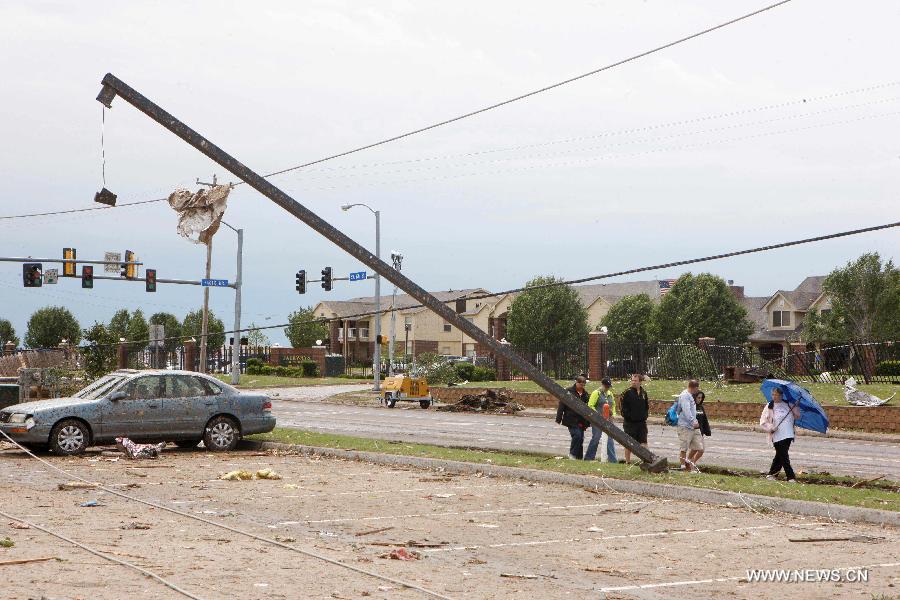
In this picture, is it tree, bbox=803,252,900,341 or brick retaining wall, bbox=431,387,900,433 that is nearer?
brick retaining wall, bbox=431,387,900,433

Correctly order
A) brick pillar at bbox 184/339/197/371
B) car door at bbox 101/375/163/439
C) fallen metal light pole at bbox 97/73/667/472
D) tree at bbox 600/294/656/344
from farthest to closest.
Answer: tree at bbox 600/294/656/344
brick pillar at bbox 184/339/197/371
car door at bbox 101/375/163/439
fallen metal light pole at bbox 97/73/667/472

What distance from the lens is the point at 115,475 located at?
1600 centimetres

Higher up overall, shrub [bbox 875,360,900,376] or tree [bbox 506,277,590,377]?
tree [bbox 506,277,590,377]

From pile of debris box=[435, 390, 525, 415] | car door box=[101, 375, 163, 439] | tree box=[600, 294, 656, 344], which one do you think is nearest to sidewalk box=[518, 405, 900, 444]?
pile of debris box=[435, 390, 525, 415]

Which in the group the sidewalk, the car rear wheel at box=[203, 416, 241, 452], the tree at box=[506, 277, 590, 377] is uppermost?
the tree at box=[506, 277, 590, 377]

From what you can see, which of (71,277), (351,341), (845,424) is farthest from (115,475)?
(351,341)

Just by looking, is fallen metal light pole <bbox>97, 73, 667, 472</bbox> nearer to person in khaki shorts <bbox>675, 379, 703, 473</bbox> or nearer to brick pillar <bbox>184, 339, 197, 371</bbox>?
person in khaki shorts <bbox>675, 379, 703, 473</bbox>

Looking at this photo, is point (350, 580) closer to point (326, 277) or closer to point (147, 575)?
point (147, 575)

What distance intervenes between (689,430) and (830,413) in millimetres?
15780

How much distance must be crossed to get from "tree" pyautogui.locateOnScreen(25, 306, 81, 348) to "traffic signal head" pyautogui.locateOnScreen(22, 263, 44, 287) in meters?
77.7

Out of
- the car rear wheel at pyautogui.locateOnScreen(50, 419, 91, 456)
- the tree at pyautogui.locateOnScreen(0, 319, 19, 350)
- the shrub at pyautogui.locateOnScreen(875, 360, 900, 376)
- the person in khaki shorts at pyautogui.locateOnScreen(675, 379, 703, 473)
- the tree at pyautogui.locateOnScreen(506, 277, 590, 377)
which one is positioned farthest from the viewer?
the tree at pyautogui.locateOnScreen(0, 319, 19, 350)

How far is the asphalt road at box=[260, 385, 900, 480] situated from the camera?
19547mm

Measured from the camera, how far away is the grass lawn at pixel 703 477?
479 inches

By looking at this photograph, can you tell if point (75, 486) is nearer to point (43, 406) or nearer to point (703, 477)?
point (43, 406)
